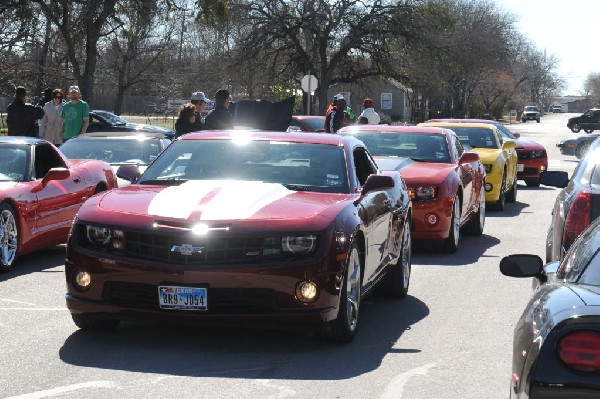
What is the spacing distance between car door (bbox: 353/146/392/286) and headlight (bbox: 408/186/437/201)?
356 cm

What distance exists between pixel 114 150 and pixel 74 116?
367 cm

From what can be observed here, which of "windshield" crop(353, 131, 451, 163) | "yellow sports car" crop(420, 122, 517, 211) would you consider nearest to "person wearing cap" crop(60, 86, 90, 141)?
Answer: "yellow sports car" crop(420, 122, 517, 211)

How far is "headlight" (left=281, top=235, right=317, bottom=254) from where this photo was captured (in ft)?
25.0

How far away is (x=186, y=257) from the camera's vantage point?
299 inches

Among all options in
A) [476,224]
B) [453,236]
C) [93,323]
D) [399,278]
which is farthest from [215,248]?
[476,224]

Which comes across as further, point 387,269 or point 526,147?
point 526,147

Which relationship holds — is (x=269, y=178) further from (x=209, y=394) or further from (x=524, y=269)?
(x=524, y=269)

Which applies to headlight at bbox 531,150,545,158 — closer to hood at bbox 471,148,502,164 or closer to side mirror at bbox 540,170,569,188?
hood at bbox 471,148,502,164

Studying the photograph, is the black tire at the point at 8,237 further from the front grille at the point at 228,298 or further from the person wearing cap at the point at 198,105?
the person wearing cap at the point at 198,105

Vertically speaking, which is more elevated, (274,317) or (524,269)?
(524,269)

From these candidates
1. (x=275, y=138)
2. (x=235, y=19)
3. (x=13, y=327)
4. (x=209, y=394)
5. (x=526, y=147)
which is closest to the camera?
(x=209, y=394)

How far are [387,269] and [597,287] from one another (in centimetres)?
518

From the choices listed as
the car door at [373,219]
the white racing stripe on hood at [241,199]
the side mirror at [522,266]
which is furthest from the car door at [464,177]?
the side mirror at [522,266]

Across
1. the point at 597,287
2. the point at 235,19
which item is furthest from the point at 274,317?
the point at 235,19
